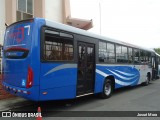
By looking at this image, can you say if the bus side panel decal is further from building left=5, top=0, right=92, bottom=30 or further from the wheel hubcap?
building left=5, top=0, right=92, bottom=30

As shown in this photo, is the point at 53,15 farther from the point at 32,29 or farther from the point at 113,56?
the point at 32,29

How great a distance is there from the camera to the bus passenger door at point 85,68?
8.38 m

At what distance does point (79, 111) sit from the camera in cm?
777

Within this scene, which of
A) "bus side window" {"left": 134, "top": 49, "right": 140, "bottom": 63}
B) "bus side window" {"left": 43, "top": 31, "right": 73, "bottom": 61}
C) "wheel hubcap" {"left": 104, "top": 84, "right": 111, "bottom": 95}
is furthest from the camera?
"bus side window" {"left": 134, "top": 49, "right": 140, "bottom": 63}

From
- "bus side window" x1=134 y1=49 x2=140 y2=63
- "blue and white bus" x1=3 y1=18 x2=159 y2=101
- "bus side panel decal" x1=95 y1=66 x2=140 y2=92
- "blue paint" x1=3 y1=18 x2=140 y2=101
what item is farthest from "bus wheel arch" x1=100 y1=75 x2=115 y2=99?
"bus side window" x1=134 y1=49 x2=140 y2=63

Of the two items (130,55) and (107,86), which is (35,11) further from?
(107,86)

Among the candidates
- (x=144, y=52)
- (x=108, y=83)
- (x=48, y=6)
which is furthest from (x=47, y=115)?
(x=48, y=6)

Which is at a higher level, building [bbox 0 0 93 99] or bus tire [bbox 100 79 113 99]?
building [bbox 0 0 93 99]

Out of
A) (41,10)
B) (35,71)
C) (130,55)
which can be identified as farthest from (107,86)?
(41,10)

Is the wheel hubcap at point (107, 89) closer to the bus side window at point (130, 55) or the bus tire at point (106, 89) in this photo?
the bus tire at point (106, 89)

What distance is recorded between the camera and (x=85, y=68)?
28.7 feet

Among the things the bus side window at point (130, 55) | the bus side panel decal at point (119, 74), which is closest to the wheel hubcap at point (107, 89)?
the bus side panel decal at point (119, 74)

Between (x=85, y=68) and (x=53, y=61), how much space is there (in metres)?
2.03

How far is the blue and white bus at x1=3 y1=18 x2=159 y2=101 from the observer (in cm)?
654
